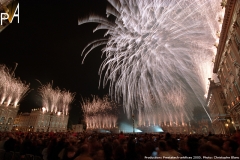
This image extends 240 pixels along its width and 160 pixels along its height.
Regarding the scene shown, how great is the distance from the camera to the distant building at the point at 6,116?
6112 cm

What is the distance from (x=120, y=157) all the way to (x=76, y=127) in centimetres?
9306

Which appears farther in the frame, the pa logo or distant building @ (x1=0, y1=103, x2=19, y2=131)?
distant building @ (x1=0, y1=103, x2=19, y2=131)

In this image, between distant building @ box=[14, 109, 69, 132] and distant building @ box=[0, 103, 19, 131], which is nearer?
distant building @ box=[0, 103, 19, 131]

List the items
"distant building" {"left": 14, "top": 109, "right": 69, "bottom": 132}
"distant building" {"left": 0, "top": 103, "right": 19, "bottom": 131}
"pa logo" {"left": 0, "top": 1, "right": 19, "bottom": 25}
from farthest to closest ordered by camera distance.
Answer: "distant building" {"left": 14, "top": 109, "right": 69, "bottom": 132} → "distant building" {"left": 0, "top": 103, "right": 19, "bottom": 131} → "pa logo" {"left": 0, "top": 1, "right": 19, "bottom": 25}

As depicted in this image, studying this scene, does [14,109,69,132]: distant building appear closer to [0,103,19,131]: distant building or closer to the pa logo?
[0,103,19,131]: distant building

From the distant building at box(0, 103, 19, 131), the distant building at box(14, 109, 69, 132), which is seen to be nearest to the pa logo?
the distant building at box(0, 103, 19, 131)

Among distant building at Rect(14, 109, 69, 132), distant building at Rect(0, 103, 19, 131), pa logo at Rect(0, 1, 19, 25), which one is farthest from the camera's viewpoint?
distant building at Rect(14, 109, 69, 132)

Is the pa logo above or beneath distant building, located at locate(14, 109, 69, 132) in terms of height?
above

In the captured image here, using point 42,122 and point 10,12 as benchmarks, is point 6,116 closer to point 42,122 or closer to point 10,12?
point 42,122

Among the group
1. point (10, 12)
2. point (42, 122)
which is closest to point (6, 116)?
point (42, 122)

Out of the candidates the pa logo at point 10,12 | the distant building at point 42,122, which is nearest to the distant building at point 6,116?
the distant building at point 42,122

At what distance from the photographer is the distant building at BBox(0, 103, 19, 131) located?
61125mm

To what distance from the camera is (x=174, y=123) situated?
72062mm

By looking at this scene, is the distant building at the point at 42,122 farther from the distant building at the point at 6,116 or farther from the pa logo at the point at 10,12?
the pa logo at the point at 10,12
